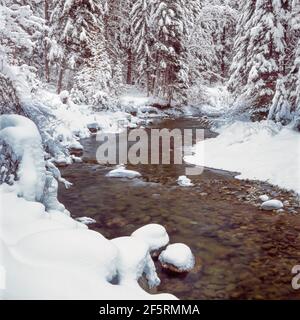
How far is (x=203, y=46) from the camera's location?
38.0 m

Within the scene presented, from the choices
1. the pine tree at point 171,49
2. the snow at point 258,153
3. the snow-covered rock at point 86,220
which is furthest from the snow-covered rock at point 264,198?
the pine tree at point 171,49

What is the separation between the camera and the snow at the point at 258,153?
1126cm

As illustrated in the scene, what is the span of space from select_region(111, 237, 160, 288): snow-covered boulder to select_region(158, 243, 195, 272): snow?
0.56 m

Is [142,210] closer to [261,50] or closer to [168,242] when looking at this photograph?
[168,242]

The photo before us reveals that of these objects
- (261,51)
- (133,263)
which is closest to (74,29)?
(261,51)

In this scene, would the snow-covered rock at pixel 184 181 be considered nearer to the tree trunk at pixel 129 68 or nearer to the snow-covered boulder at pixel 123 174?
the snow-covered boulder at pixel 123 174

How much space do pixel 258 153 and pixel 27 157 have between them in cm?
885

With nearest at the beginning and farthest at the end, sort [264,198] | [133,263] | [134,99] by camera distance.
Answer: [133,263] < [264,198] < [134,99]

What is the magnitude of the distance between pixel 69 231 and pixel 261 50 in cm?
1576

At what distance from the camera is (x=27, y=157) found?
21.7 ft

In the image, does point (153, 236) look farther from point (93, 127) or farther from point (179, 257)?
point (93, 127)

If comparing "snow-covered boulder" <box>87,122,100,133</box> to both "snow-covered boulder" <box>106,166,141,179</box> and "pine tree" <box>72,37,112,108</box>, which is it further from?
"snow-covered boulder" <box>106,166,141,179</box>

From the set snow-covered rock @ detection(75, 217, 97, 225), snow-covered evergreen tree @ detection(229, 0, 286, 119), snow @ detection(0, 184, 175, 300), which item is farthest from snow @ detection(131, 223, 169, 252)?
snow-covered evergreen tree @ detection(229, 0, 286, 119)

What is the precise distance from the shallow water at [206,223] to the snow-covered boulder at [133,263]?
15.9 inches
